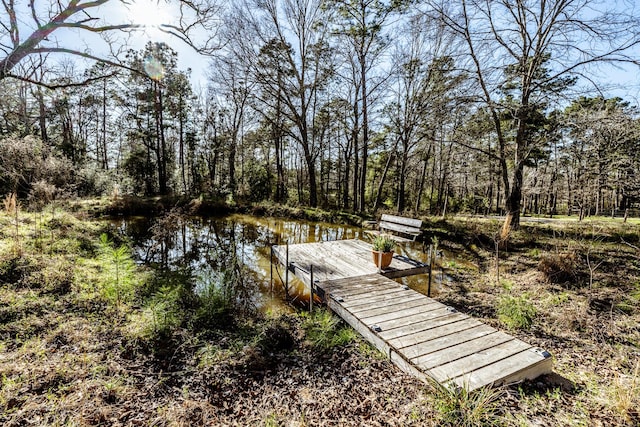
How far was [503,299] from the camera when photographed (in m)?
4.47

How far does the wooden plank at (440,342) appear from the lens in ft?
9.21

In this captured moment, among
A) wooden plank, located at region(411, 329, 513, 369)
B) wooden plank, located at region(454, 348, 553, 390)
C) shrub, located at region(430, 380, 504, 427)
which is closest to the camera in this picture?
shrub, located at region(430, 380, 504, 427)

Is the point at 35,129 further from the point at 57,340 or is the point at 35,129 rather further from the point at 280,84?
the point at 57,340

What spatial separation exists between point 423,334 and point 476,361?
58 centimetres

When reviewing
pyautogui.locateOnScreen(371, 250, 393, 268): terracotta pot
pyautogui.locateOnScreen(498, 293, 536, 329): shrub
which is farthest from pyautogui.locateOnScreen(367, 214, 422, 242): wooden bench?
pyautogui.locateOnScreen(498, 293, 536, 329): shrub

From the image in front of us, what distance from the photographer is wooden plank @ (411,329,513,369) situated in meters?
2.65

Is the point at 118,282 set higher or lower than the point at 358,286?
higher

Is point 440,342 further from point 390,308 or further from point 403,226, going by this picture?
point 403,226

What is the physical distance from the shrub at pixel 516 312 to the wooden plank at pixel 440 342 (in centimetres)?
84

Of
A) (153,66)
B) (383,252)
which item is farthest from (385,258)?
(153,66)

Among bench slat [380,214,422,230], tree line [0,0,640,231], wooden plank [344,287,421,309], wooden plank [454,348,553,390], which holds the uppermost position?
tree line [0,0,640,231]

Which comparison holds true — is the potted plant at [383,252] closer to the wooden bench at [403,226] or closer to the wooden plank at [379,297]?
the wooden plank at [379,297]

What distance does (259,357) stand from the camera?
10.1 ft

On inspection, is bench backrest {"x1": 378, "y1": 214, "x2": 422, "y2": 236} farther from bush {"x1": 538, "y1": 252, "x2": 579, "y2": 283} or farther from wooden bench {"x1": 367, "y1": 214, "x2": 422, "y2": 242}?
bush {"x1": 538, "y1": 252, "x2": 579, "y2": 283}
